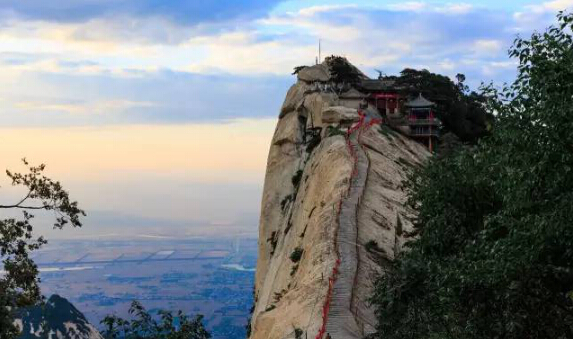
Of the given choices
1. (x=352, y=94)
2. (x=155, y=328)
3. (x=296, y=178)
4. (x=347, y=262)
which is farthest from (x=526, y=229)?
(x=352, y=94)

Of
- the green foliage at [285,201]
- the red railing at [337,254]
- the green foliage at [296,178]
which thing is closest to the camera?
the red railing at [337,254]

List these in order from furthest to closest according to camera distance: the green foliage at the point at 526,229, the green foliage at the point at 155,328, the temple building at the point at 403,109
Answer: the temple building at the point at 403,109, the green foliage at the point at 155,328, the green foliage at the point at 526,229

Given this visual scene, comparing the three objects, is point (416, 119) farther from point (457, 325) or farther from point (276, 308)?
point (457, 325)

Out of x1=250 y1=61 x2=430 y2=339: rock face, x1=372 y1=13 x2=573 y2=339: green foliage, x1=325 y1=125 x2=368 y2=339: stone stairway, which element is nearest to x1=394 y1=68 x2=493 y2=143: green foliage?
x1=250 y1=61 x2=430 y2=339: rock face

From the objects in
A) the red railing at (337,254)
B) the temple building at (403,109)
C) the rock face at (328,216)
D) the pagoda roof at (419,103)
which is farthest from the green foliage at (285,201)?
the pagoda roof at (419,103)

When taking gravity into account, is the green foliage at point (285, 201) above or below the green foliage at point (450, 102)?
below

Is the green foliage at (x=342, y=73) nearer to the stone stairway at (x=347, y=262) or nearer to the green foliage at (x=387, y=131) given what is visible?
the green foliage at (x=387, y=131)

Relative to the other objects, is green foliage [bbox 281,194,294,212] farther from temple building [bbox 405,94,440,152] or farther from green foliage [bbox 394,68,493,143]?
green foliage [bbox 394,68,493,143]
